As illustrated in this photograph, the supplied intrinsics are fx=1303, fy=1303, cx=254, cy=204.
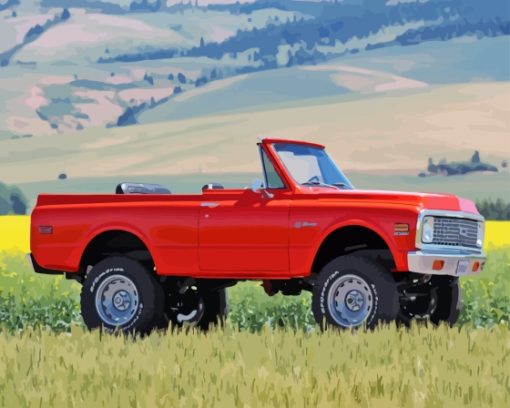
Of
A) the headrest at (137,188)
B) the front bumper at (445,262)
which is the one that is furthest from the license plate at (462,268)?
the headrest at (137,188)

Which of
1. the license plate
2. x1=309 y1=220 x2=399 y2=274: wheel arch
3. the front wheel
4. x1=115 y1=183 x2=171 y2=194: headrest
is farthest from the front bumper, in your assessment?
x1=115 y1=183 x2=171 y2=194: headrest

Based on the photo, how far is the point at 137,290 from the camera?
14344mm

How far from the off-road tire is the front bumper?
3094 millimetres

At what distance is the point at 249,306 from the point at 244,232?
150 inches

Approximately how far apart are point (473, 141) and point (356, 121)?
1031 inches

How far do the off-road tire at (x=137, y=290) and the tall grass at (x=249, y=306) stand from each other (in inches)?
70.4

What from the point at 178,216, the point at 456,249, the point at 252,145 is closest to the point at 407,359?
the point at 456,249

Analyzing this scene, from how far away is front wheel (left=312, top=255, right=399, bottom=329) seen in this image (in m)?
12.9

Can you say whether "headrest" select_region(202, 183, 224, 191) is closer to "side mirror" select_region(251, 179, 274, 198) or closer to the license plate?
"side mirror" select_region(251, 179, 274, 198)

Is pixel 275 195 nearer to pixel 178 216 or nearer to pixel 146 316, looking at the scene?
pixel 178 216

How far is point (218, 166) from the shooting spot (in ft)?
401

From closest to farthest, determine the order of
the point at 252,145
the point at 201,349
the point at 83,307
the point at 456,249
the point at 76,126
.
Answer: the point at 201,349 < the point at 456,249 < the point at 83,307 < the point at 252,145 < the point at 76,126

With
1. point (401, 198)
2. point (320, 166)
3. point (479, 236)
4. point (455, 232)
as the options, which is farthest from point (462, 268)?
point (320, 166)

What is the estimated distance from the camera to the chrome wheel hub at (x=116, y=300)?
1437 cm
